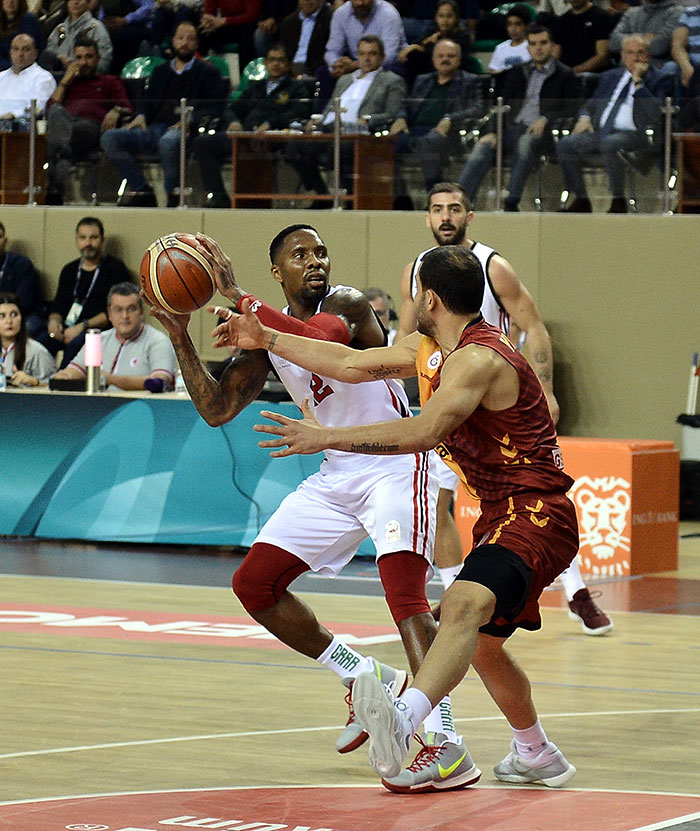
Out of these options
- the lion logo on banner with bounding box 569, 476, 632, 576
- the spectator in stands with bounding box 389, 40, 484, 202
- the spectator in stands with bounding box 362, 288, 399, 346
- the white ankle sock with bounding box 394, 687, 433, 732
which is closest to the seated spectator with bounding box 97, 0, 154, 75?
the spectator in stands with bounding box 389, 40, 484, 202

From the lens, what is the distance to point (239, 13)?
16922 millimetres

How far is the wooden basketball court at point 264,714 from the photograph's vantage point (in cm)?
492

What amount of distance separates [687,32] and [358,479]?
8531 millimetres

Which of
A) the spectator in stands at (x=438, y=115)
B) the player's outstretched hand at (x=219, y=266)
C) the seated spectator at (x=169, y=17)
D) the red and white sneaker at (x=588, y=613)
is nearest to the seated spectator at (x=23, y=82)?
the seated spectator at (x=169, y=17)

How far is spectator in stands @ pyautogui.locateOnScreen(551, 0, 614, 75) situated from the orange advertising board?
15.5 ft

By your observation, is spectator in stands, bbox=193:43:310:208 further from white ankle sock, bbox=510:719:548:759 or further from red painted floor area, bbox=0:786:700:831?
red painted floor area, bbox=0:786:700:831

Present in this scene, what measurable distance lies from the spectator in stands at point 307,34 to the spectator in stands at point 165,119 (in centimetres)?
89

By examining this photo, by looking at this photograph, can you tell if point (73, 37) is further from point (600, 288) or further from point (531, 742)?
point (531, 742)

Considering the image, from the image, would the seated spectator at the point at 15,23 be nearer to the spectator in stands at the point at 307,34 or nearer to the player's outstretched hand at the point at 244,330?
the spectator in stands at the point at 307,34

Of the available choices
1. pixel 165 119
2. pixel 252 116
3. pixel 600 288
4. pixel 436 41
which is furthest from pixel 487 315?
pixel 436 41

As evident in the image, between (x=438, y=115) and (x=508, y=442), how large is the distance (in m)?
8.64

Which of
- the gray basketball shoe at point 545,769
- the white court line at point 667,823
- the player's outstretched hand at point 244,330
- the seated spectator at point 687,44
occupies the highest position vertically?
the seated spectator at point 687,44

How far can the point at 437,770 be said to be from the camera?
17.2 feet

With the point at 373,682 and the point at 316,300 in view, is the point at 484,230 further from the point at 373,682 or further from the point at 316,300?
the point at 373,682
